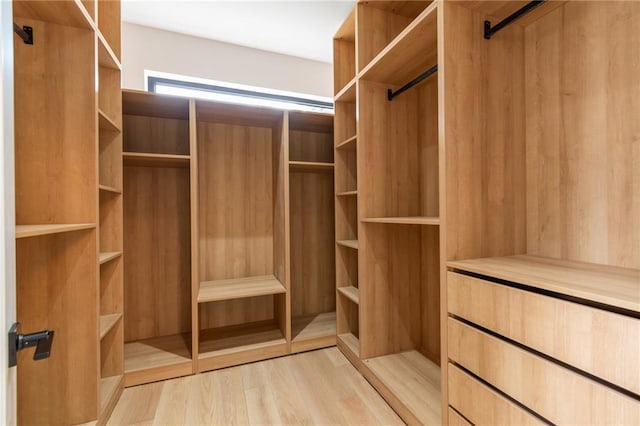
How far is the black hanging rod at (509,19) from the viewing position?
112cm

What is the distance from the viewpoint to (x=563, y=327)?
Answer: 33.0 inches

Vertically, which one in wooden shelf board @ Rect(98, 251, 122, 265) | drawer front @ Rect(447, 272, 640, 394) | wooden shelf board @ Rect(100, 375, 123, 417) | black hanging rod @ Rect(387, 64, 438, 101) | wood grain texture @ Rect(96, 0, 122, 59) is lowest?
wooden shelf board @ Rect(100, 375, 123, 417)

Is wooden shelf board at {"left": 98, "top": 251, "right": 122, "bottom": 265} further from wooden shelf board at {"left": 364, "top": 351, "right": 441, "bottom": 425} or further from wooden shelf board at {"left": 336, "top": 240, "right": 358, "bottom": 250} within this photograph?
wooden shelf board at {"left": 364, "top": 351, "right": 441, "bottom": 425}

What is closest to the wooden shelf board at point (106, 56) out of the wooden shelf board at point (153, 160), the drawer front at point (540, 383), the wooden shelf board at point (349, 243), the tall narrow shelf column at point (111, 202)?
the tall narrow shelf column at point (111, 202)

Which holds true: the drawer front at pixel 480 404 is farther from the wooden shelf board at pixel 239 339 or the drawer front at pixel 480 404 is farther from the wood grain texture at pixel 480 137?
the wooden shelf board at pixel 239 339

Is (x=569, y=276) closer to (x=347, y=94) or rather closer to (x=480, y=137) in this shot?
(x=480, y=137)

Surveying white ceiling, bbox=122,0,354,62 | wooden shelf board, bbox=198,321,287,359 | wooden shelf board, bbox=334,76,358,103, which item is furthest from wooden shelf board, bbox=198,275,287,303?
white ceiling, bbox=122,0,354,62

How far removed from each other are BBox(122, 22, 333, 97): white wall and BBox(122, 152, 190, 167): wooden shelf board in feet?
2.67

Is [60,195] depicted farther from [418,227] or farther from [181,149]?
[418,227]

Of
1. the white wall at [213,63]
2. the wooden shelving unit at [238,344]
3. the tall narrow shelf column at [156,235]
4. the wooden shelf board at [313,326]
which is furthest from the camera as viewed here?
the white wall at [213,63]

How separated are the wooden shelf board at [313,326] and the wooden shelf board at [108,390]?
1.09 m

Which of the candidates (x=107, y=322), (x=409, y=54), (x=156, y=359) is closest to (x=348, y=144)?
(x=409, y=54)

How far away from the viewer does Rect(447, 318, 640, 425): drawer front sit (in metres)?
0.74

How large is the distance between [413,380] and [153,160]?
2.14 meters
